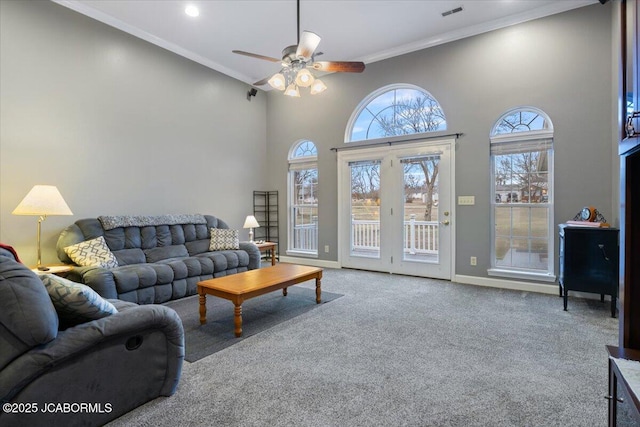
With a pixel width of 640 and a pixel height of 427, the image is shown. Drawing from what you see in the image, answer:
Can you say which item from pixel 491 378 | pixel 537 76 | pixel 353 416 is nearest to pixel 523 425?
pixel 491 378

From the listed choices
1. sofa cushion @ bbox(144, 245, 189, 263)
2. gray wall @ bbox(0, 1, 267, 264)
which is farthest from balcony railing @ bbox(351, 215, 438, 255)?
sofa cushion @ bbox(144, 245, 189, 263)

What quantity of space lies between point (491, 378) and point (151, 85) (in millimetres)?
5468

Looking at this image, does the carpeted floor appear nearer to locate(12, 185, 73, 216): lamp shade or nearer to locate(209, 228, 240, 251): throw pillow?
locate(209, 228, 240, 251): throw pillow

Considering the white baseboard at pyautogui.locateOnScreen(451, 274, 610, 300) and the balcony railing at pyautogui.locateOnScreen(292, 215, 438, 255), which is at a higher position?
the balcony railing at pyautogui.locateOnScreen(292, 215, 438, 255)

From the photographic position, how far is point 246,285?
3074 mm

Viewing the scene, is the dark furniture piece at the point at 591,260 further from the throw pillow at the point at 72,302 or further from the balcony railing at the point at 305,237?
the throw pillow at the point at 72,302

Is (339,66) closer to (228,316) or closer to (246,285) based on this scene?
(246,285)

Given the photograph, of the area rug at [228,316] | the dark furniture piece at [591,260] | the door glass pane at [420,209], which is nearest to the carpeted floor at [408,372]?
the area rug at [228,316]

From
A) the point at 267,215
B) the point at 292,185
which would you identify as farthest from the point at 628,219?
the point at 267,215

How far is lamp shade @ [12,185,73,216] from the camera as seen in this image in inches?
123

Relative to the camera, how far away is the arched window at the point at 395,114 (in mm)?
5070

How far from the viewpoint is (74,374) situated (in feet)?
5.11

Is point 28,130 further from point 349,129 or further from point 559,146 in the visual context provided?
point 559,146

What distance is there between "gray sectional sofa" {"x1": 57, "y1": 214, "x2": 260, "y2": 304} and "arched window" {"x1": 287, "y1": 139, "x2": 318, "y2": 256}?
5.40ft
